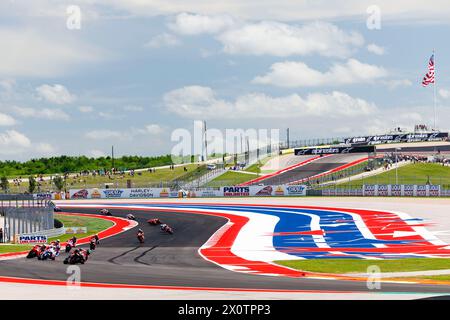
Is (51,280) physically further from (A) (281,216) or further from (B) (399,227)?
(A) (281,216)

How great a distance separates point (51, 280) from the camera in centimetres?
2305

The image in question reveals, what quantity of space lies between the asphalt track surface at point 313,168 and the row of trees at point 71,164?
6012cm

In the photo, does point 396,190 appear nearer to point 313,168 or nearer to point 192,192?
point 192,192

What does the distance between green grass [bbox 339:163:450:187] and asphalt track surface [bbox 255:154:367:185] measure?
Answer: 450 inches

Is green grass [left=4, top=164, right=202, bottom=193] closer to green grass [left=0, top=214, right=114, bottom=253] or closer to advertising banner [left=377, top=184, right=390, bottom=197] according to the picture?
advertising banner [left=377, top=184, right=390, bottom=197]

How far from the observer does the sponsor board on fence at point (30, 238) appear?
133ft

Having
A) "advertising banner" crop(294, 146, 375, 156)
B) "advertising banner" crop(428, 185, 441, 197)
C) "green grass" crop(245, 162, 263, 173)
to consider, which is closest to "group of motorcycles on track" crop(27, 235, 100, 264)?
"advertising banner" crop(428, 185, 441, 197)

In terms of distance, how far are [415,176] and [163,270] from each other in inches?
2894

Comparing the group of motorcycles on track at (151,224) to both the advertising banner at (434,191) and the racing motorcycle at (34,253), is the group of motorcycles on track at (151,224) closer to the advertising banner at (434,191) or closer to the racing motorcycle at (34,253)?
the racing motorcycle at (34,253)

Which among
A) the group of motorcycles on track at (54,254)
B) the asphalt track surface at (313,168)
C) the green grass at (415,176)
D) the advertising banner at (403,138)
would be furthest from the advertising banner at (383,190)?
the advertising banner at (403,138)

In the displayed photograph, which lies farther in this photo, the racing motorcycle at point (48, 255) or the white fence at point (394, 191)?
the white fence at point (394, 191)

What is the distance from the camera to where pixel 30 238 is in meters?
40.8

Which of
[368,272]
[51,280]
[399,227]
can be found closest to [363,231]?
[399,227]

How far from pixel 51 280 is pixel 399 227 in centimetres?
2705
